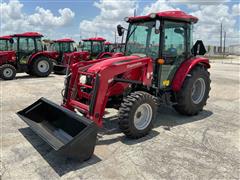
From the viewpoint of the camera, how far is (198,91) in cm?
646

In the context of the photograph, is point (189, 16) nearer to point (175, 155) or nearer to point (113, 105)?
point (113, 105)

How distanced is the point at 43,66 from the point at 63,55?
231cm

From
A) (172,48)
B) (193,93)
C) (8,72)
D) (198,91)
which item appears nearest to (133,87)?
(172,48)

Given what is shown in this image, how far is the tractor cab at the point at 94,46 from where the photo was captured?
16.9 meters

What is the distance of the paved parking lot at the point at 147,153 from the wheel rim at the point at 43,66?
25.2 feet

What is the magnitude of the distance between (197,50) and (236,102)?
2779 mm

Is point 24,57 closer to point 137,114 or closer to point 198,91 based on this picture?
point 198,91

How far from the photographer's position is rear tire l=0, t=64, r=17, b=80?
12352 millimetres

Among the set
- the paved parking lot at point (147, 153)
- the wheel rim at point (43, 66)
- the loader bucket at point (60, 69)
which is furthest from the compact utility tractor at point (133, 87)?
the loader bucket at point (60, 69)

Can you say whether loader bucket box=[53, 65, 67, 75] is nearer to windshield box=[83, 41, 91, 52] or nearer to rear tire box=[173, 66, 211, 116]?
windshield box=[83, 41, 91, 52]

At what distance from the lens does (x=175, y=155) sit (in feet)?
13.5

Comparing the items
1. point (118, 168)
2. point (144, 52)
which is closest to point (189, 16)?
point (144, 52)

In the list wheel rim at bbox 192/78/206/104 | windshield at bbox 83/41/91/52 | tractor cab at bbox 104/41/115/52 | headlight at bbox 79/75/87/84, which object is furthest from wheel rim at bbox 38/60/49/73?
wheel rim at bbox 192/78/206/104

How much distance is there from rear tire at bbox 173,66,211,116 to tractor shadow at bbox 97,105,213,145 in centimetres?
18
